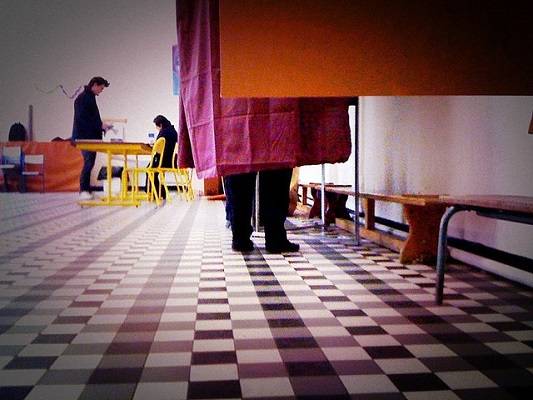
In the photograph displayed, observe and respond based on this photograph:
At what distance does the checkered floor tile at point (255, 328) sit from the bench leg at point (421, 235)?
86 mm

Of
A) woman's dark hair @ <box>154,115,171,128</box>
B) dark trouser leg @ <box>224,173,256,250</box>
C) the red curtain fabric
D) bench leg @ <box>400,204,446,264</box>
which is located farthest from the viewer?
woman's dark hair @ <box>154,115,171,128</box>

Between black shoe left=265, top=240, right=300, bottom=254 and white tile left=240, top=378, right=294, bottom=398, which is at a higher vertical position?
black shoe left=265, top=240, right=300, bottom=254

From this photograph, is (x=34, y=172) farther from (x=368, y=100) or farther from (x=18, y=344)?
(x=18, y=344)

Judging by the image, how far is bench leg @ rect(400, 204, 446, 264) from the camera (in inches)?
108

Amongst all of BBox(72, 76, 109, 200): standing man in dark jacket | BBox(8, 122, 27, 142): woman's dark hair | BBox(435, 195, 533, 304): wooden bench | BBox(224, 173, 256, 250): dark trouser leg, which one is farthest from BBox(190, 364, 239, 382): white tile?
BBox(8, 122, 27, 142): woman's dark hair

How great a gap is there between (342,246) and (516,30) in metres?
2.16

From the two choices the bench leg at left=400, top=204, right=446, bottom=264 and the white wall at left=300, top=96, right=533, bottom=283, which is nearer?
the white wall at left=300, top=96, right=533, bottom=283

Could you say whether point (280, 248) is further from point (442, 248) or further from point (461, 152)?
point (442, 248)

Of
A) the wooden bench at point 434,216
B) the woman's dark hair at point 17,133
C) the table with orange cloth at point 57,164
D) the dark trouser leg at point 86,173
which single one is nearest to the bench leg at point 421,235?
the wooden bench at point 434,216

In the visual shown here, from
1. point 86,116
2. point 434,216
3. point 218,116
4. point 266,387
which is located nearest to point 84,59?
point 86,116

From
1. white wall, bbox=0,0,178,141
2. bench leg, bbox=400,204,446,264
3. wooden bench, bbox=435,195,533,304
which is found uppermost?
white wall, bbox=0,0,178,141

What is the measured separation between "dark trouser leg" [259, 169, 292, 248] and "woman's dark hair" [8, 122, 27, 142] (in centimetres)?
974

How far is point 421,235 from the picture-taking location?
2.81 meters

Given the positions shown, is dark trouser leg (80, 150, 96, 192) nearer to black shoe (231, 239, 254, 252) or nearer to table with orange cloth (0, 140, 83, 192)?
table with orange cloth (0, 140, 83, 192)
